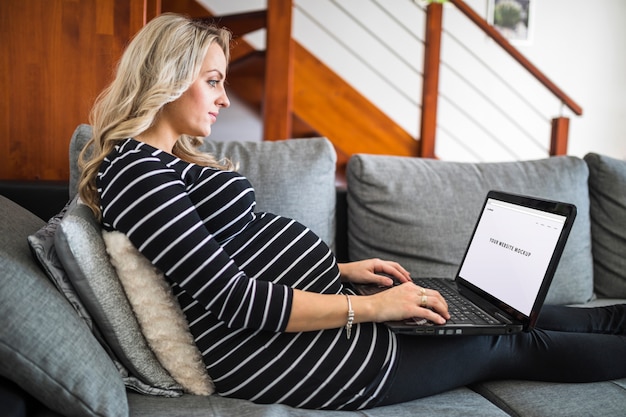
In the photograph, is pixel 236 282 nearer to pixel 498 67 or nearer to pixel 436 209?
pixel 436 209

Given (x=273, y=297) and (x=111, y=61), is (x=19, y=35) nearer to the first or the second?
(x=111, y=61)

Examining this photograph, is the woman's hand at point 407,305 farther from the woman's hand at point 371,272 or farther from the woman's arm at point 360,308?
the woman's hand at point 371,272

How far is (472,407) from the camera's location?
1.06 metres

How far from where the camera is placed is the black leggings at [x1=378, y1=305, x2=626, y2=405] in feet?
3.56

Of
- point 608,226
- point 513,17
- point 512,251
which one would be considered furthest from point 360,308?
point 513,17

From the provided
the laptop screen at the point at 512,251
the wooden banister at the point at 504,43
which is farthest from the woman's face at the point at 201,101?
the wooden banister at the point at 504,43

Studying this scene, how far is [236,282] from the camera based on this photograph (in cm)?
98

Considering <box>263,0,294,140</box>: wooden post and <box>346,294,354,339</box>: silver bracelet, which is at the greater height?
<box>263,0,294,140</box>: wooden post

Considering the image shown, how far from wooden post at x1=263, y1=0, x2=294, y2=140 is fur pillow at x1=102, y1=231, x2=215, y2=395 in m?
1.51

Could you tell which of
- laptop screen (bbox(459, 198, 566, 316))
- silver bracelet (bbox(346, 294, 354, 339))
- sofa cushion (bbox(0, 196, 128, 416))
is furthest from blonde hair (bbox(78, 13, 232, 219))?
laptop screen (bbox(459, 198, 566, 316))

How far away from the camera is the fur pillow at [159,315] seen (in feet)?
3.23

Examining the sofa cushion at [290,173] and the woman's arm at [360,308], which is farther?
the sofa cushion at [290,173]

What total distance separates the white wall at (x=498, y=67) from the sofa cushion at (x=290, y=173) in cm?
260

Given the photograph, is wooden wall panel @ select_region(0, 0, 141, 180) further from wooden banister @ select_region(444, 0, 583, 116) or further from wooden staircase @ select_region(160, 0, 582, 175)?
wooden banister @ select_region(444, 0, 583, 116)
